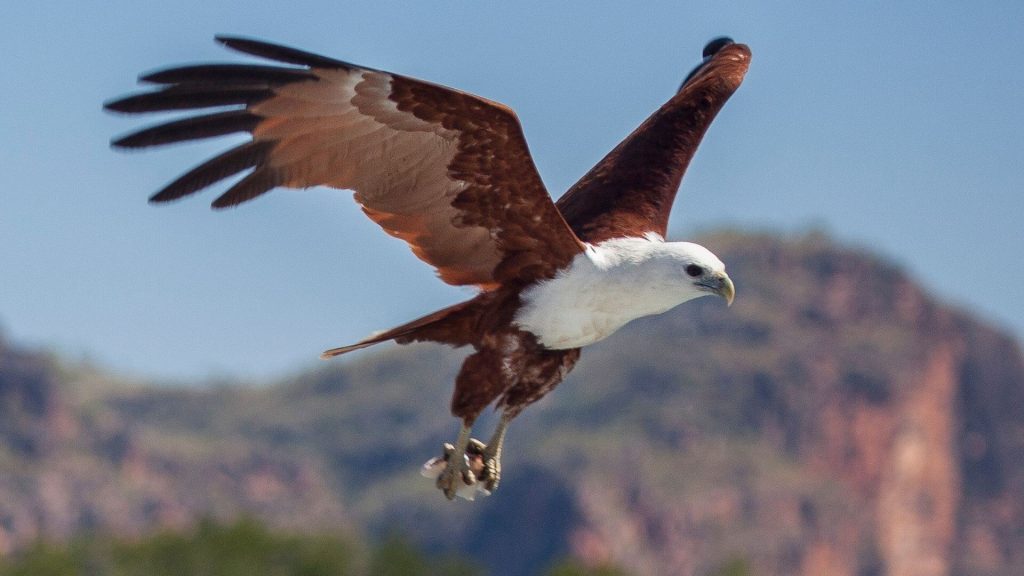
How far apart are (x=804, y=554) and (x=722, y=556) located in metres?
7.35

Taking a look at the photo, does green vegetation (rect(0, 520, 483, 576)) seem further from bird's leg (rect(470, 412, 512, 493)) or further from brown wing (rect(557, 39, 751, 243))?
bird's leg (rect(470, 412, 512, 493))

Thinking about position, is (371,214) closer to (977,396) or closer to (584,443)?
(584,443)

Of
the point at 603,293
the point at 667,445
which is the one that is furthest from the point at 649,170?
the point at 667,445

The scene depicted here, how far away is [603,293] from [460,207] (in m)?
0.91

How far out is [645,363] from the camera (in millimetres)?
144375

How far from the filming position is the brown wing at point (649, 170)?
11273mm

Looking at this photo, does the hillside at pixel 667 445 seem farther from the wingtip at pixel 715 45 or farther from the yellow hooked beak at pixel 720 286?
the yellow hooked beak at pixel 720 286

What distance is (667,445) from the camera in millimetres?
139000

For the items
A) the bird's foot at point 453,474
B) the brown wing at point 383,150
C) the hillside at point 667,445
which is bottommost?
the bird's foot at point 453,474

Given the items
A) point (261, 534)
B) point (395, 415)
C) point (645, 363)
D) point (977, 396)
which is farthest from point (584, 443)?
point (261, 534)

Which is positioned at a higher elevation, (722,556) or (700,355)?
(700,355)

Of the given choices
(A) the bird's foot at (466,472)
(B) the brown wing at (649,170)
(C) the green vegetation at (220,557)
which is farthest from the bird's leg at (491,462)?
(C) the green vegetation at (220,557)

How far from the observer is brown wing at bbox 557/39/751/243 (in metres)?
11.3

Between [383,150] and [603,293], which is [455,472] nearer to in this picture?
[603,293]
